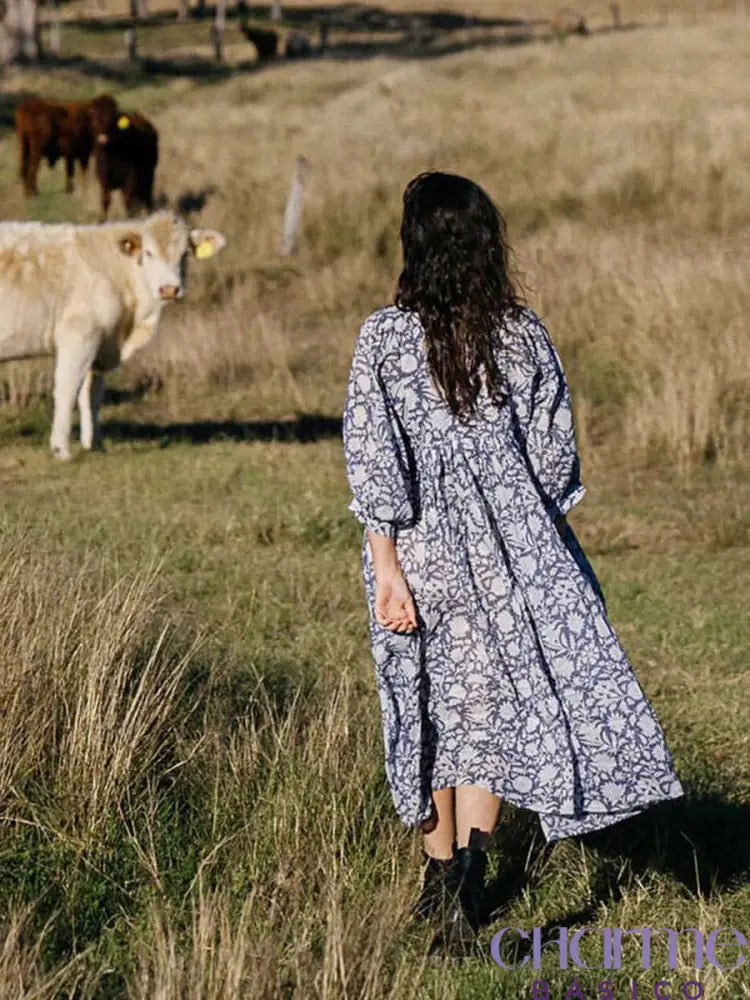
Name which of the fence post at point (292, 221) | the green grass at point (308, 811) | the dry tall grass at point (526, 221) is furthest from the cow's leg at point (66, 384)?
the fence post at point (292, 221)

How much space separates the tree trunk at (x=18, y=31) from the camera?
153ft

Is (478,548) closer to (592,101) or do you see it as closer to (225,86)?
(592,101)

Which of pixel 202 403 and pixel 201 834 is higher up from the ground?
pixel 201 834

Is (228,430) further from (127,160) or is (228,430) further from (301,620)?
(127,160)

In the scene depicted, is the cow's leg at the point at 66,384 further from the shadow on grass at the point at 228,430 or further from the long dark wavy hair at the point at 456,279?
the long dark wavy hair at the point at 456,279

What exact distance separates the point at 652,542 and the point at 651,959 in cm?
505

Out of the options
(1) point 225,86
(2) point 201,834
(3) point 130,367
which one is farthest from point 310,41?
(2) point 201,834

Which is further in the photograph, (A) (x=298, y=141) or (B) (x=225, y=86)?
(B) (x=225, y=86)

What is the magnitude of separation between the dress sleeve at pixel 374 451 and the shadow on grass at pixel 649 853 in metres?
1.05

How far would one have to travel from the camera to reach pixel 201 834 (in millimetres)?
4613

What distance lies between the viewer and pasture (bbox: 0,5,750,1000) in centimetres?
409

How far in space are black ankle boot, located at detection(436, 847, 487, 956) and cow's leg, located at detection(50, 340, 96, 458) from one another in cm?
706

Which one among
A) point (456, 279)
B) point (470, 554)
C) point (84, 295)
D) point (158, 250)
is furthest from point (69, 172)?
point (470, 554)

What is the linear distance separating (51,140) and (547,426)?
24.6m
